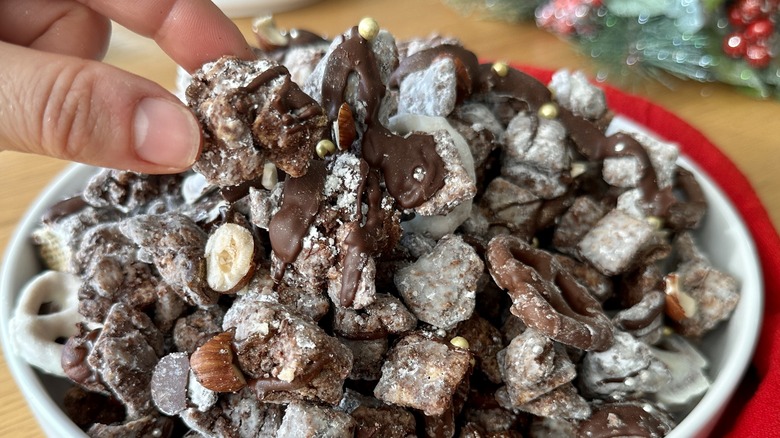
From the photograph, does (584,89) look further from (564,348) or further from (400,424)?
(400,424)

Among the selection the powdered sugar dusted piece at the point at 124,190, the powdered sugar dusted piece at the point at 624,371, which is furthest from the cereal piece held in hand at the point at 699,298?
the powdered sugar dusted piece at the point at 124,190

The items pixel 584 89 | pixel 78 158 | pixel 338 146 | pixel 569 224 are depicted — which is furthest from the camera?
pixel 584 89

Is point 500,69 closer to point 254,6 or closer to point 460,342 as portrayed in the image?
point 460,342

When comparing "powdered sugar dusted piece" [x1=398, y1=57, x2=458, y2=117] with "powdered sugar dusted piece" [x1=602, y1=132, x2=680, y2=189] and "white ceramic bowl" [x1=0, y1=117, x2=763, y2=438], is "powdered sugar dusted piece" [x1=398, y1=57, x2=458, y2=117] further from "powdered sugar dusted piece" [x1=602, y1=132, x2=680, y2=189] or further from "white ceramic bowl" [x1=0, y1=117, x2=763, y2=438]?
"white ceramic bowl" [x1=0, y1=117, x2=763, y2=438]

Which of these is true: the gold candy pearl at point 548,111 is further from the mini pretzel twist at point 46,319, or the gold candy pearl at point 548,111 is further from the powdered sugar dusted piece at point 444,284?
the mini pretzel twist at point 46,319

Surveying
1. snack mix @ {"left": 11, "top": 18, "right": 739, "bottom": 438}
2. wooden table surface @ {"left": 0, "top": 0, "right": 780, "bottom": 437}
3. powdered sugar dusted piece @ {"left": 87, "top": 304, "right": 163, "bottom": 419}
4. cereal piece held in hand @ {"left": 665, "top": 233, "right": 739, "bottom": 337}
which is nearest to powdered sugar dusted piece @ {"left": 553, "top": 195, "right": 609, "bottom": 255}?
snack mix @ {"left": 11, "top": 18, "right": 739, "bottom": 438}

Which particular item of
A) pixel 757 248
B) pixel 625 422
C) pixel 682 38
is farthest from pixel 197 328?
pixel 682 38

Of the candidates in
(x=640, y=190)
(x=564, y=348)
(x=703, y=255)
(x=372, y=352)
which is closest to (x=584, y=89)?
(x=640, y=190)
